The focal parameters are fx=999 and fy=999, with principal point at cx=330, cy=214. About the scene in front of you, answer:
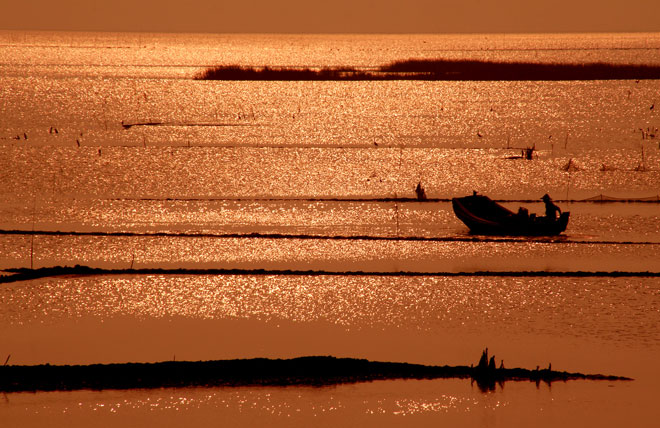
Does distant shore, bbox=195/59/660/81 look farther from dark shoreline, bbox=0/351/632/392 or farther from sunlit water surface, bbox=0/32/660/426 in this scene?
dark shoreline, bbox=0/351/632/392

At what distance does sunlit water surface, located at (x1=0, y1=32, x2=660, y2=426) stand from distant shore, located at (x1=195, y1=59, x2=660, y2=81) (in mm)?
49240

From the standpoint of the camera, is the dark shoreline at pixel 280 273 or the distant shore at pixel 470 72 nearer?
the dark shoreline at pixel 280 273

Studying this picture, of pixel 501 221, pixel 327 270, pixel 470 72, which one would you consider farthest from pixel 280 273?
pixel 470 72

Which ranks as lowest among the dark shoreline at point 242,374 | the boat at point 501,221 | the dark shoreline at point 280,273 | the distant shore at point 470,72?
the dark shoreline at point 242,374

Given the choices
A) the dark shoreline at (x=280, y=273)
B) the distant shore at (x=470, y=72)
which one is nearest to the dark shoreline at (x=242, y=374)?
the dark shoreline at (x=280, y=273)

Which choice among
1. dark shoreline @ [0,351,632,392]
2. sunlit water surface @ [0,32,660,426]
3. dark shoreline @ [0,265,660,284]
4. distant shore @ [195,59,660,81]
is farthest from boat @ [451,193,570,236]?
distant shore @ [195,59,660,81]

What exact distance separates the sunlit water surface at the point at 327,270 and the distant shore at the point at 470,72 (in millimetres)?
49240

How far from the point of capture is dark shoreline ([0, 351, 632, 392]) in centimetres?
1334

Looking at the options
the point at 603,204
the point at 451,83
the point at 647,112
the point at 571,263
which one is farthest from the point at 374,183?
the point at 451,83

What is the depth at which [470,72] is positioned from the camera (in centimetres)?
13038

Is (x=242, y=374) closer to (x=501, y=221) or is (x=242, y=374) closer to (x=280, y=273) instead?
(x=280, y=273)

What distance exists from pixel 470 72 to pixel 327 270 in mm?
110747

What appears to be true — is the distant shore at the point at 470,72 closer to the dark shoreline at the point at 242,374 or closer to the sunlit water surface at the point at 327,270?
the sunlit water surface at the point at 327,270

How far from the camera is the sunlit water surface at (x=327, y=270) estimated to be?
44.7 ft
